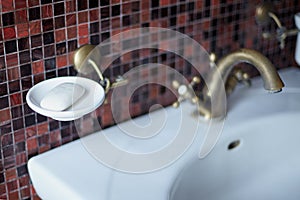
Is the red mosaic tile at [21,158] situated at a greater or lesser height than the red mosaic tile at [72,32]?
lesser

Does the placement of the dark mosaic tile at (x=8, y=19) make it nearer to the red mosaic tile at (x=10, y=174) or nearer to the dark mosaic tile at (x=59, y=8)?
the dark mosaic tile at (x=59, y=8)

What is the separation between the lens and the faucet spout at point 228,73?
1188mm

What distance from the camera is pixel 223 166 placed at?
1302 mm

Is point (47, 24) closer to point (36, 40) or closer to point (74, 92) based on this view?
point (36, 40)

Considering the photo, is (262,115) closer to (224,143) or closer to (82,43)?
(224,143)

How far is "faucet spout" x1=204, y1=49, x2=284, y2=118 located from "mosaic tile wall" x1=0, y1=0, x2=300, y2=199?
10cm

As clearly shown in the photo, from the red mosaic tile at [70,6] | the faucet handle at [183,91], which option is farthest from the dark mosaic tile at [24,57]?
the faucet handle at [183,91]

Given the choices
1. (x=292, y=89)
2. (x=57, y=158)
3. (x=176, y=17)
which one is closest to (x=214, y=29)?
(x=176, y=17)

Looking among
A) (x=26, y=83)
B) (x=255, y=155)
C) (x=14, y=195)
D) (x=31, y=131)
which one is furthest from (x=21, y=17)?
(x=255, y=155)

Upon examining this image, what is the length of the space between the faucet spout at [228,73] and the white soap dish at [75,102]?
12.0 inches

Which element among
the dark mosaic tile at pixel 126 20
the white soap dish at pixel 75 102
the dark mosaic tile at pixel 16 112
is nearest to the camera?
the white soap dish at pixel 75 102

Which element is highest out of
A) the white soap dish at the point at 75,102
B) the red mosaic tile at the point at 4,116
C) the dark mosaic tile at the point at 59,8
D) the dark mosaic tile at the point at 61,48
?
the dark mosaic tile at the point at 59,8

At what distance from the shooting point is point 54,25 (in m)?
1.13

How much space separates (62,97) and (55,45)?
0.14 meters
